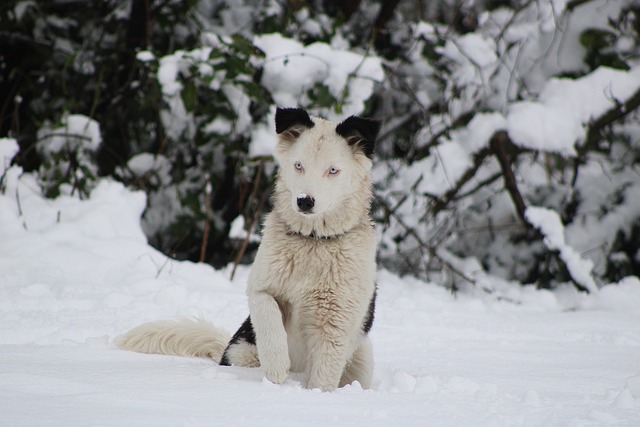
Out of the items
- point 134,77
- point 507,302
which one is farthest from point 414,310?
point 134,77

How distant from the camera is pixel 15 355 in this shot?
361 cm

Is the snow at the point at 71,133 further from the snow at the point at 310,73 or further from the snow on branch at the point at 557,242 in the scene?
the snow on branch at the point at 557,242

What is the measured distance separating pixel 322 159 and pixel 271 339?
1013 mm

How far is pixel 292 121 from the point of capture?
3996 millimetres

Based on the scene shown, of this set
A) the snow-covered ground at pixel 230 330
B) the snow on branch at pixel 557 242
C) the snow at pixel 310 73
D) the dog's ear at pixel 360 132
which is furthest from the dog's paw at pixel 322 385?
the snow on branch at pixel 557 242

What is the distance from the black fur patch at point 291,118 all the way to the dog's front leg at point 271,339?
102 cm

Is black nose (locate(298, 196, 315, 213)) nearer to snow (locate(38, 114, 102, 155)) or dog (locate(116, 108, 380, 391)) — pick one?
dog (locate(116, 108, 380, 391))

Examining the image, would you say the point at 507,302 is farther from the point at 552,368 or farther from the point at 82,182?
the point at 82,182

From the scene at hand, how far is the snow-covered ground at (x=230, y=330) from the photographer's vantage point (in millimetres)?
2773

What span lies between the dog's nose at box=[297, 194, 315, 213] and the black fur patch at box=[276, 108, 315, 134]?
549 millimetres

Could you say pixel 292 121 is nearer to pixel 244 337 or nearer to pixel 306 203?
pixel 306 203

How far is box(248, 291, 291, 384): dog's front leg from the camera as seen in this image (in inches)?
139

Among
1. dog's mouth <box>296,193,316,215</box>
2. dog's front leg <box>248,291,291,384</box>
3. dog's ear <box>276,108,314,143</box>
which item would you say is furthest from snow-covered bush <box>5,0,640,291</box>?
dog's front leg <box>248,291,291,384</box>

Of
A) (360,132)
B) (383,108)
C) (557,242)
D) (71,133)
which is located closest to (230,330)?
(360,132)
